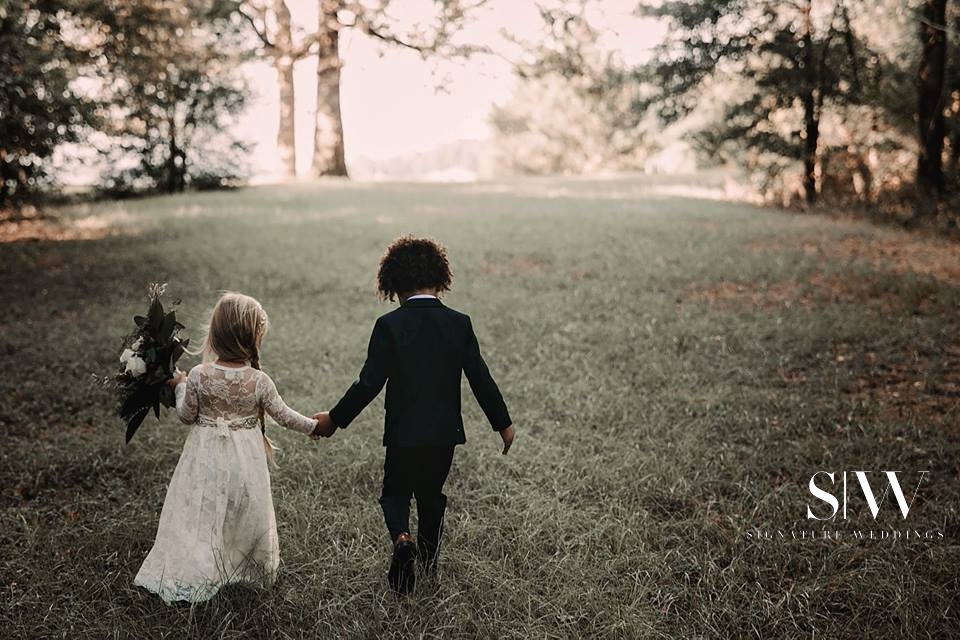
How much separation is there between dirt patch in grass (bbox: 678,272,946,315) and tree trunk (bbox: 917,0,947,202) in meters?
6.63

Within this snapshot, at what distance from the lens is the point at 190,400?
3.58 meters

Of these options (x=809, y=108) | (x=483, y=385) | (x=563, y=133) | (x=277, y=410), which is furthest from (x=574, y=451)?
(x=563, y=133)

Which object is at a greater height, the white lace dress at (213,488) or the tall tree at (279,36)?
the tall tree at (279,36)

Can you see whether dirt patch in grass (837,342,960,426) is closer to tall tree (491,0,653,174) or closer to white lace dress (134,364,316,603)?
white lace dress (134,364,316,603)

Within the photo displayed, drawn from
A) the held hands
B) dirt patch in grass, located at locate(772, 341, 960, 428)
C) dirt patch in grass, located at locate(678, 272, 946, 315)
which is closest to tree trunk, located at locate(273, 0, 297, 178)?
dirt patch in grass, located at locate(678, 272, 946, 315)

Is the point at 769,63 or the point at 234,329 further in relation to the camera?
the point at 769,63

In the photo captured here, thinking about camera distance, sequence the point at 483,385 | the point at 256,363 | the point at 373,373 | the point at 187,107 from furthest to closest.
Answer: the point at 187,107 → the point at 256,363 → the point at 483,385 → the point at 373,373

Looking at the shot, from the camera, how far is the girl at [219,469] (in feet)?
11.6

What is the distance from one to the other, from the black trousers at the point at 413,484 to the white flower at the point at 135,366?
4.30ft

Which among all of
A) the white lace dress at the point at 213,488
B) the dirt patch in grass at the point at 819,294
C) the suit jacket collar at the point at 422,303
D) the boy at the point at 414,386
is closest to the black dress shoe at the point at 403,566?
the boy at the point at 414,386

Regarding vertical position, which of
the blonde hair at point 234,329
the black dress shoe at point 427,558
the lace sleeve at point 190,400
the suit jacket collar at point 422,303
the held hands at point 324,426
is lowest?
the black dress shoe at point 427,558

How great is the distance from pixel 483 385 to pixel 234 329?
1234 mm

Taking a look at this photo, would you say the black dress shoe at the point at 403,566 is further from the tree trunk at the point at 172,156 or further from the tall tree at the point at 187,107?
the tree trunk at the point at 172,156

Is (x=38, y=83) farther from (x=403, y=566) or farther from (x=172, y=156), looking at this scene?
(x=172, y=156)
